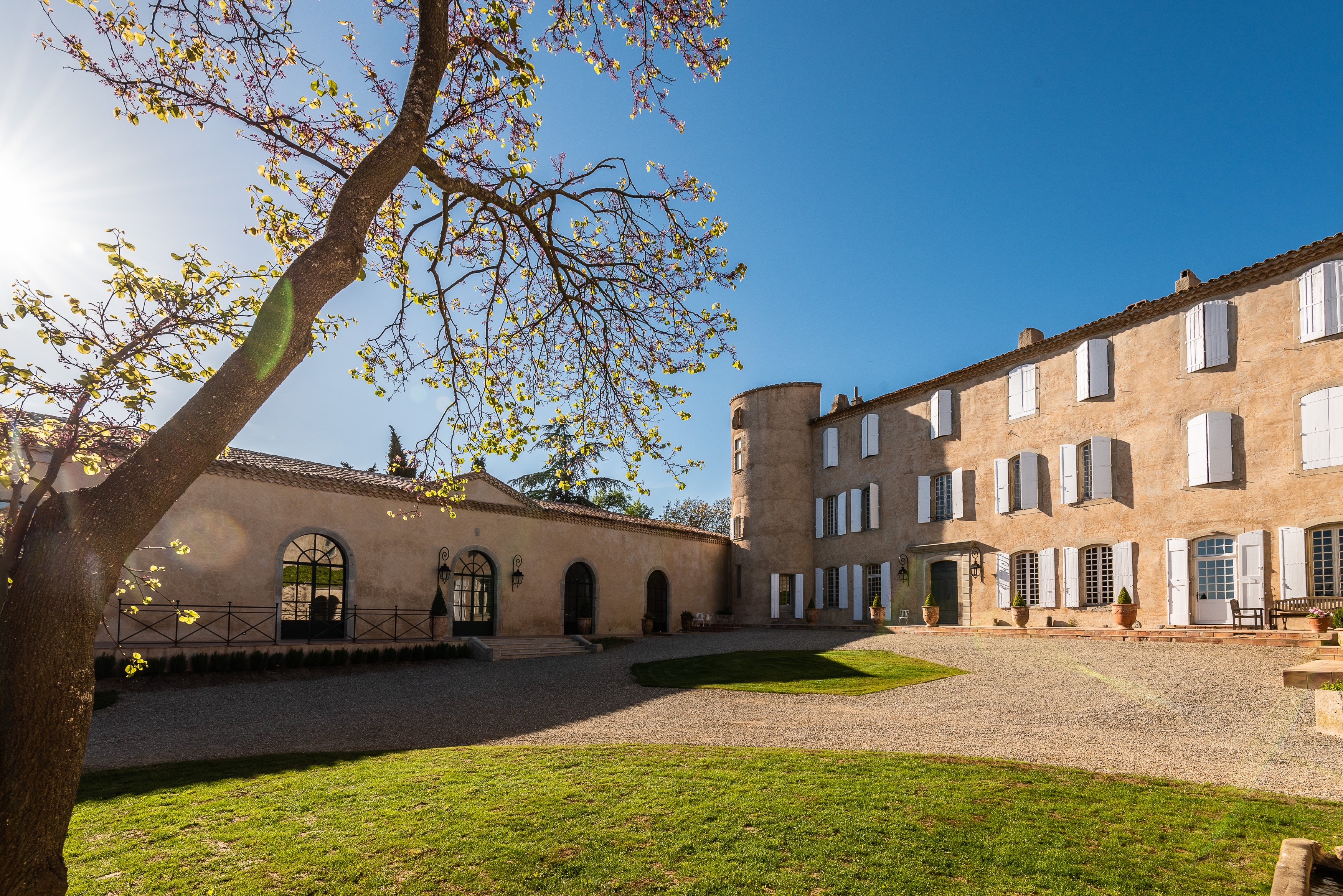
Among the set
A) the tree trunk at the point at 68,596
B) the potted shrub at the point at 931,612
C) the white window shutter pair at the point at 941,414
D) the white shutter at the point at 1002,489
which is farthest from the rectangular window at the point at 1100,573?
the tree trunk at the point at 68,596

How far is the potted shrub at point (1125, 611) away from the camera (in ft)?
55.2

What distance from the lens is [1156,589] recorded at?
17266 mm

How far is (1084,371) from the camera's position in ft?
63.3

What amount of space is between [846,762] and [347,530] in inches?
556

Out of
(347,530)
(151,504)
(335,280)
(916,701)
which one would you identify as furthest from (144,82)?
(347,530)

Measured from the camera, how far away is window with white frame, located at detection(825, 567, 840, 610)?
26.3 m

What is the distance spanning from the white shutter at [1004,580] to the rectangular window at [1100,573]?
207 cm

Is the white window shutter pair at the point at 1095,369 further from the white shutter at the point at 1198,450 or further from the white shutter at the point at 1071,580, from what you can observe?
the white shutter at the point at 1071,580

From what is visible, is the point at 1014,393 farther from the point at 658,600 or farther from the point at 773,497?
the point at 658,600

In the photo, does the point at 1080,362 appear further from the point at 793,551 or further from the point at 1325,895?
the point at 1325,895

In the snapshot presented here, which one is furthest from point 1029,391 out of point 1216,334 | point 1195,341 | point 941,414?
point 1216,334

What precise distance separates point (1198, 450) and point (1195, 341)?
248 centimetres

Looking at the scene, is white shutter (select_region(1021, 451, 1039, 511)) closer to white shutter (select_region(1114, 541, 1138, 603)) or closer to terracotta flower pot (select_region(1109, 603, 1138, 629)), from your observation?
white shutter (select_region(1114, 541, 1138, 603))

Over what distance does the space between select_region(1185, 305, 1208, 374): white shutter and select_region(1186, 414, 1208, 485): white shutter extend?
1.18 meters
